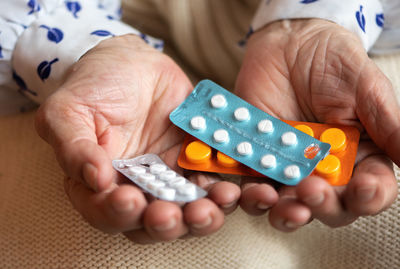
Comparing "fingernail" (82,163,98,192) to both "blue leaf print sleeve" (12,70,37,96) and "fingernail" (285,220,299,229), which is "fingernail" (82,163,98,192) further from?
"blue leaf print sleeve" (12,70,37,96)

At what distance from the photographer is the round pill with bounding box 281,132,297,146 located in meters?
0.64

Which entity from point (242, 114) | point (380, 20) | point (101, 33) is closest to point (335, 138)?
point (242, 114)

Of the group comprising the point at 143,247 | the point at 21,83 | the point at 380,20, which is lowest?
the point at 143,247

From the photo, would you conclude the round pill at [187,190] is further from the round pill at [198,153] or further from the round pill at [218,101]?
the round pill at [218,101]

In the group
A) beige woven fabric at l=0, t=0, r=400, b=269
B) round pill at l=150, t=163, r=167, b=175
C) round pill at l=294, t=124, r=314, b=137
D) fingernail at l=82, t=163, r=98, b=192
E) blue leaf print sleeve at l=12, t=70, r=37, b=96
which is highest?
round pill at l=294, t=124, r=314, b=137

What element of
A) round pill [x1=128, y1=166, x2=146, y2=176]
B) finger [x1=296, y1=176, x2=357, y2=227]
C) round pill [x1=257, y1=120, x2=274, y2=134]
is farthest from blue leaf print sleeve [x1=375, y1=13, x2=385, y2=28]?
round pill [x1=128, y1=166, x2=146, y2=176]

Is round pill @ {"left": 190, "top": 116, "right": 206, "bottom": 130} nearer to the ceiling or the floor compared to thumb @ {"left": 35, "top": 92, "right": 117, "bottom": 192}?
nearer to the floor

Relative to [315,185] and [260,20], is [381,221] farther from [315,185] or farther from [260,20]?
[260,20]

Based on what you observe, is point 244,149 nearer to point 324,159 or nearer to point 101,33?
point 324,159

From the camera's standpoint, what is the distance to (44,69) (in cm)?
81

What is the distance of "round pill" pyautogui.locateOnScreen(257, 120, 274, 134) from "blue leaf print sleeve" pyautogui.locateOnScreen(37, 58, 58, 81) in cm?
42

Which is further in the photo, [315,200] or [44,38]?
[44,38]

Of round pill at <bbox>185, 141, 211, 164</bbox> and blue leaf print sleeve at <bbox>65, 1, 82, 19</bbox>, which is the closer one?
round pill at <bbox>185, 141, 211, 164</bbox>

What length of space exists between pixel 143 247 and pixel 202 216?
21 centimetres
